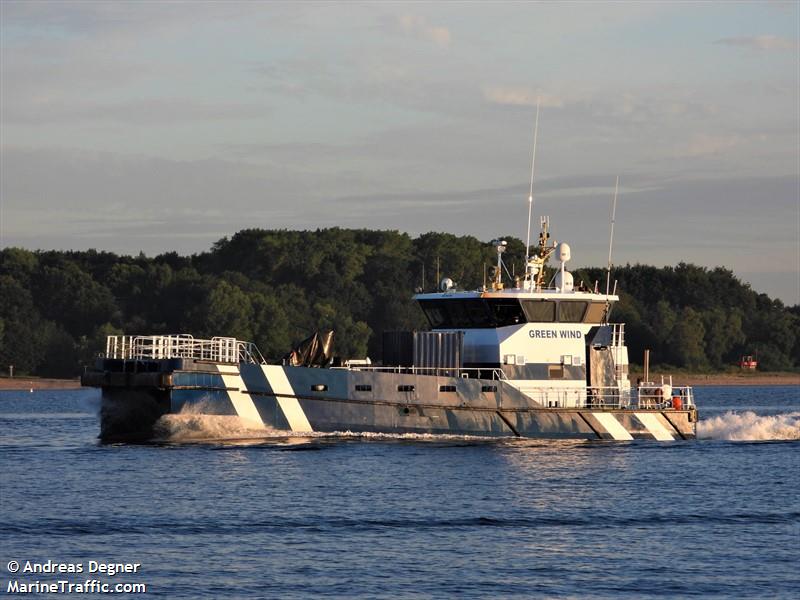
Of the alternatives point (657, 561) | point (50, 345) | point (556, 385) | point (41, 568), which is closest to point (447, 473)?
point (556, 385)

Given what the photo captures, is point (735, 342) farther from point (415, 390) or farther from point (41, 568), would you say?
point (41, 568)

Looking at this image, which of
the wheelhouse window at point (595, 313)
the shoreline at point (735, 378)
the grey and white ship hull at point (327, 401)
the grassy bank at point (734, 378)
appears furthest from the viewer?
the shoreline at point (735, 378)

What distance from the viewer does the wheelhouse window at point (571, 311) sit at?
42.8 metres

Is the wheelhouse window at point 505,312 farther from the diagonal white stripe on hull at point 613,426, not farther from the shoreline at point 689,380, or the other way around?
the shoreline at point 689,380

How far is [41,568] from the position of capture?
2412 centimetres

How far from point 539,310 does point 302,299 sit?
273ft

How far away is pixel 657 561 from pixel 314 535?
6.55m

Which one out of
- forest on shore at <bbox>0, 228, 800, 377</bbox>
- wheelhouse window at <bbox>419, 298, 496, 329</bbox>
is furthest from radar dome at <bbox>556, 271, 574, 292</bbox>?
forest on shore at <bbox>0, 228, 800, 377</bbox>

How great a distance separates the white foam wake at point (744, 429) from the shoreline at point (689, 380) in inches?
2042

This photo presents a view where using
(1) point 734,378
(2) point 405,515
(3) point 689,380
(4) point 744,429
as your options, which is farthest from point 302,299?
(2) point 405,515

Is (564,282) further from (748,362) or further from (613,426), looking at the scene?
(748,362)

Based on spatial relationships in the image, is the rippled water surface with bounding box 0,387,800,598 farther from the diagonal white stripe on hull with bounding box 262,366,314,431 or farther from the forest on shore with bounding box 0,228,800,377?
the forest on shore with bounding box 0,228,800,377

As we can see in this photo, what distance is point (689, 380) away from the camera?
418 ft

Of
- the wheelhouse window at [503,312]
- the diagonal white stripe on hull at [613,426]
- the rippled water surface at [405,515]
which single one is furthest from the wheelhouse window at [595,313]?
the rippled water surface at [405,515]
